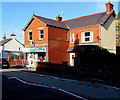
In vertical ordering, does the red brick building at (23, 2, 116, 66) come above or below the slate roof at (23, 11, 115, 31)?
below

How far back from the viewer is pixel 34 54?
24172 mm

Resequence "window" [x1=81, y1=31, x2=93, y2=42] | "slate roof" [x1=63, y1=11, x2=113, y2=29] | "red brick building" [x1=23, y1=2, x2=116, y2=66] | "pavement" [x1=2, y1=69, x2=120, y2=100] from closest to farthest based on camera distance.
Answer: "pavement" [x1=2, y1=69, x2=120, y2=100] < "red brick building" [x1=23, y1=2, x2=116, y2=66] < "window" [x1=81, y1=31, x2=93, y2=42] < "slate roof" [x1=63, y1=11, x2=113, y2=29]

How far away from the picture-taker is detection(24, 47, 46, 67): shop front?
2261cm

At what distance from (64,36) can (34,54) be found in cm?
546

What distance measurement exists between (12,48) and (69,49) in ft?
78.6

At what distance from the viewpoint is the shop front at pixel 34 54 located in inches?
890

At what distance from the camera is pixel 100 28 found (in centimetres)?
2142

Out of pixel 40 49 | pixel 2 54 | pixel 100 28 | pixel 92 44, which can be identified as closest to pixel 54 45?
pixel 40 49

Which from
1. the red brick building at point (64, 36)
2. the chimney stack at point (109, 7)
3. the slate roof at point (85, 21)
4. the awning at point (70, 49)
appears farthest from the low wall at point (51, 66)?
the chimney stack at point (109, 7)

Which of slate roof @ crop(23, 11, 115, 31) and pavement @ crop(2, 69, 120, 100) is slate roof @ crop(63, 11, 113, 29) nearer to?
slate roof @ crop(23, 11, 115, 31)

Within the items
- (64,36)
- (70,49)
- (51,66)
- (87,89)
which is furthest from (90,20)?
(87,89)

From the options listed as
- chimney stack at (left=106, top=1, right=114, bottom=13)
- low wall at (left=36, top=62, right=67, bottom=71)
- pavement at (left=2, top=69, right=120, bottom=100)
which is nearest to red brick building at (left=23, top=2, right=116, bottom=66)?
chimney stack at (left=106, top=1, right=114, bottom=13)

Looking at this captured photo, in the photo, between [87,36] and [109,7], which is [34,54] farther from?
Result: [109,7]

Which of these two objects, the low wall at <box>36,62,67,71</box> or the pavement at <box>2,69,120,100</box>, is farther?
the low wall at <box>36,62,67,71</box>
